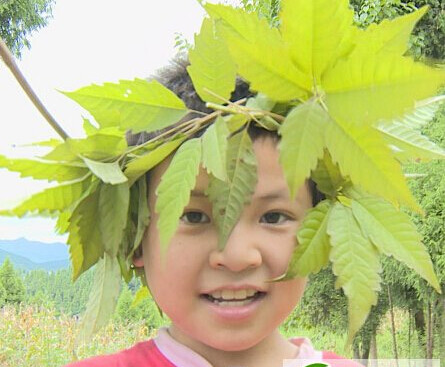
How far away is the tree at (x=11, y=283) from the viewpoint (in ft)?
12.2

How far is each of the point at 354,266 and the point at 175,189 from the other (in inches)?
5.6

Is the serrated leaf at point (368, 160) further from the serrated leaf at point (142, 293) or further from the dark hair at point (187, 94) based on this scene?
the serrated leaf at point (142, 293)

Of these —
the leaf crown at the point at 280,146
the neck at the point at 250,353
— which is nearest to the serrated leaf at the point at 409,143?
the leaf crown at the point at 280,146

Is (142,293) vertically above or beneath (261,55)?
beneath

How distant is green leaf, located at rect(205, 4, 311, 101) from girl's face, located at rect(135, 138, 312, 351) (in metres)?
0.09

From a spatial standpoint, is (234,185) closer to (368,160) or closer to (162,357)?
(368,160)

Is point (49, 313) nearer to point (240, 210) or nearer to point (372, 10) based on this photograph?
point (372, 10)

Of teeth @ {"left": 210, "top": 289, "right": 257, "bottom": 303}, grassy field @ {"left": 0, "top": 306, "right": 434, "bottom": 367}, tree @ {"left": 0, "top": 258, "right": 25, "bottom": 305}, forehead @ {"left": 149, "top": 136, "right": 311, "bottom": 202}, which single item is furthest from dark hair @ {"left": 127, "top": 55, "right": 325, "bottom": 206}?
tree @ {"left": 0, "top": 258, "right": 25, "bottom": 305}

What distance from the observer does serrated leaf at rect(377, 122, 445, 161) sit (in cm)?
59

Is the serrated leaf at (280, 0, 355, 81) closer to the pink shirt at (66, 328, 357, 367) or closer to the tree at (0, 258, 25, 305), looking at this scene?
the pink shirt at (66, 328, 357, 367)

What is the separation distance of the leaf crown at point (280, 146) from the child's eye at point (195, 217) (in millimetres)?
34

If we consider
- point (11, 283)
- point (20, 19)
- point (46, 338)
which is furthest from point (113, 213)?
point (20, 19)

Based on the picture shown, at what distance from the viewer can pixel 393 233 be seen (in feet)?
1.73

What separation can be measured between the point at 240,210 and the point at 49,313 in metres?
2.75
